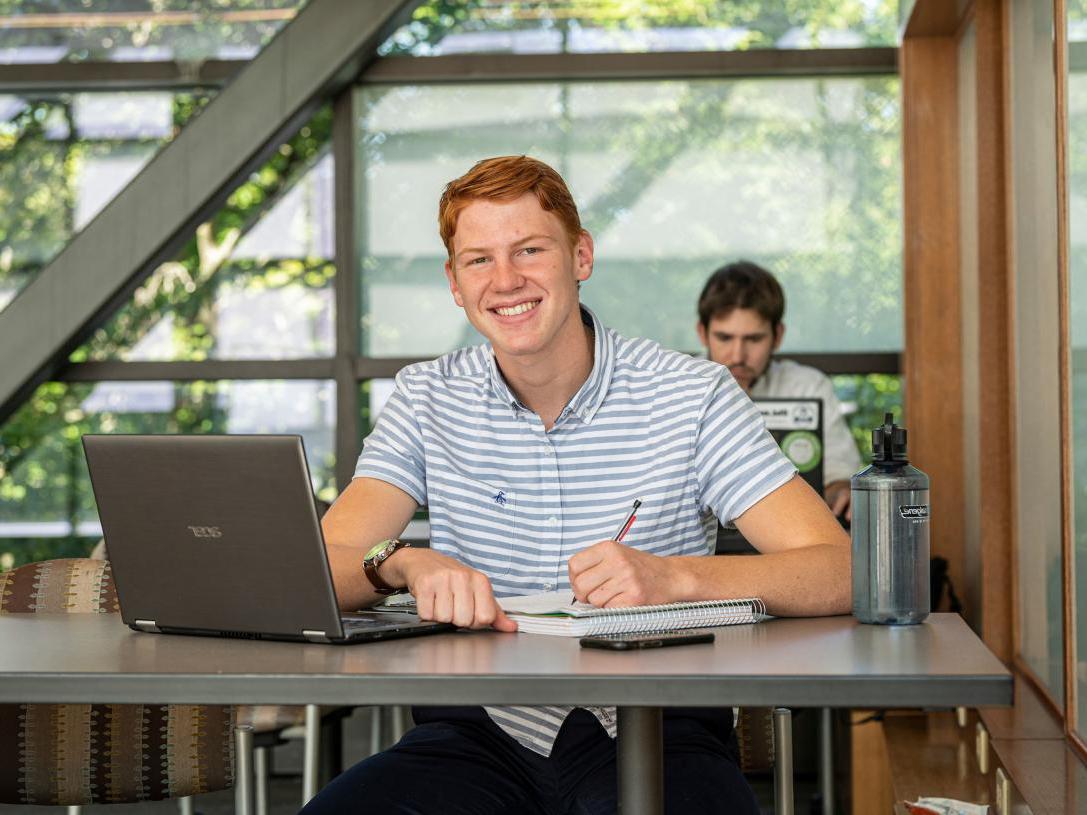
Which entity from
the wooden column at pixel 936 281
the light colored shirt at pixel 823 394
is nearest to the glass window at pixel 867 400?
the wooden column at pixel 936 281

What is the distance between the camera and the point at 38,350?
5336 mm

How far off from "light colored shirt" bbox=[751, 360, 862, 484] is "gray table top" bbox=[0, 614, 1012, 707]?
2.87m

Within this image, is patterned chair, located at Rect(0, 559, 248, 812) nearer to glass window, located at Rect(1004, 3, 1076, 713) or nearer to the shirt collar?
the shirt collar

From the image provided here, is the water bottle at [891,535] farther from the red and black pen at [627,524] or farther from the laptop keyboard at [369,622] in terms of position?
the laptop keyboard at [369,622]

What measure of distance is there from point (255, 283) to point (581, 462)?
3.66 meters

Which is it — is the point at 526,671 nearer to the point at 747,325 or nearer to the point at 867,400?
the point at 747,325

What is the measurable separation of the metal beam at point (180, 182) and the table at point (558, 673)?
12.6 feet

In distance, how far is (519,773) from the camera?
1.99 meters

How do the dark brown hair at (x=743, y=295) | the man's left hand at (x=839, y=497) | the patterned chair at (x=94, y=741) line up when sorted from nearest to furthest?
1. the patterned chair at (x=94, y=741)
2. the man's left hand at (x=839, y=497)
3. the dark brown hair at (x=743, y=295)

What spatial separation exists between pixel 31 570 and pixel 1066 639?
80.9 inches

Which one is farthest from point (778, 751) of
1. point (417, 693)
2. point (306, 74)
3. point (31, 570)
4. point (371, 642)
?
point (306, 74)

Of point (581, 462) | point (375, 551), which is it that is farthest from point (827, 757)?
point (375, 551)

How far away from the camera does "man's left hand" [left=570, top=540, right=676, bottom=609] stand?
5.74 feet

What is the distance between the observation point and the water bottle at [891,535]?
5.61 ft
